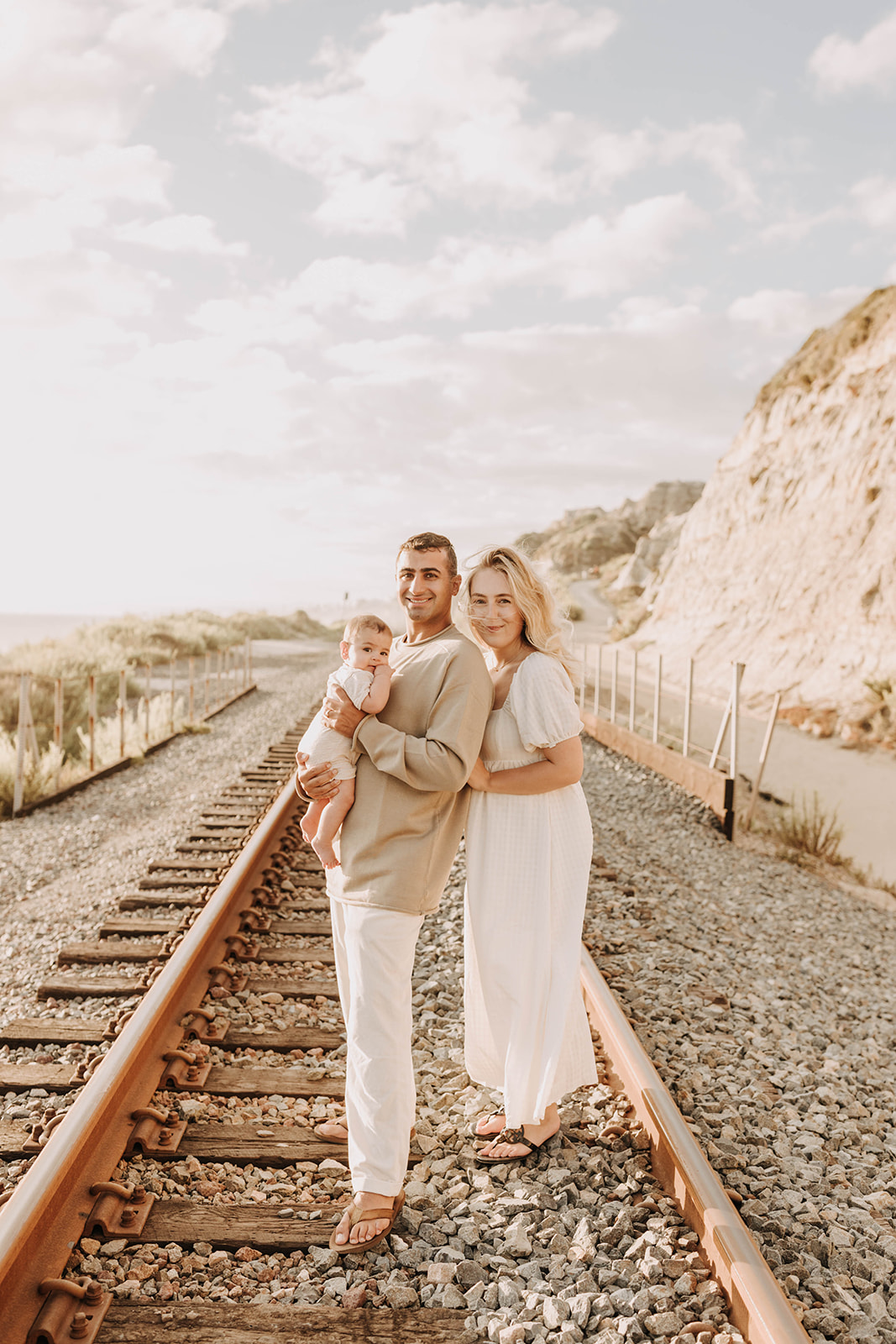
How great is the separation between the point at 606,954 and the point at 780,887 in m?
3.13

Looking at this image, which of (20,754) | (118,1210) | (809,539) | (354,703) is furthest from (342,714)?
(809,539)

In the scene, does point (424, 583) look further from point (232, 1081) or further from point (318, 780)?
point (232, 1081)

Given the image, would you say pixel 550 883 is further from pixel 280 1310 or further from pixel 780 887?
pixel 780 887

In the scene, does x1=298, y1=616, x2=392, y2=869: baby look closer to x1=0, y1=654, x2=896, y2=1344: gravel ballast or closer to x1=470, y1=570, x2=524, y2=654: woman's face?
x1=470, y1=570, x2=524, y2=654: woman's face

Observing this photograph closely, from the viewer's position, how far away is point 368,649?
2561mm

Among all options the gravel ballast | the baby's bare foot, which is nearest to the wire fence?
the gravel ballast

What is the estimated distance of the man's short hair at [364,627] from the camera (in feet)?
8.53

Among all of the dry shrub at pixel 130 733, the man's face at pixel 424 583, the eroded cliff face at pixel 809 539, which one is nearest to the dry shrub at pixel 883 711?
the eroded cliff face at pixel 809 539

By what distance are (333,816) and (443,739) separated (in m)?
0.43

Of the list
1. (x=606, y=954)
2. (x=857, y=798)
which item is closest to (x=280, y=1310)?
(x=606, y=954)

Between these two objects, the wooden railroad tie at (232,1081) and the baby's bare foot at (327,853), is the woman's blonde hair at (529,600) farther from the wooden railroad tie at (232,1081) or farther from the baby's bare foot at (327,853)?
the wooden railroad tie at (232,1081)

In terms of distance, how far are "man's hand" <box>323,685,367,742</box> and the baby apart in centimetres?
2

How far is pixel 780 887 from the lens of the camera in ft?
23.9

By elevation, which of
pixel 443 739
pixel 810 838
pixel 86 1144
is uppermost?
pixel 443 739
